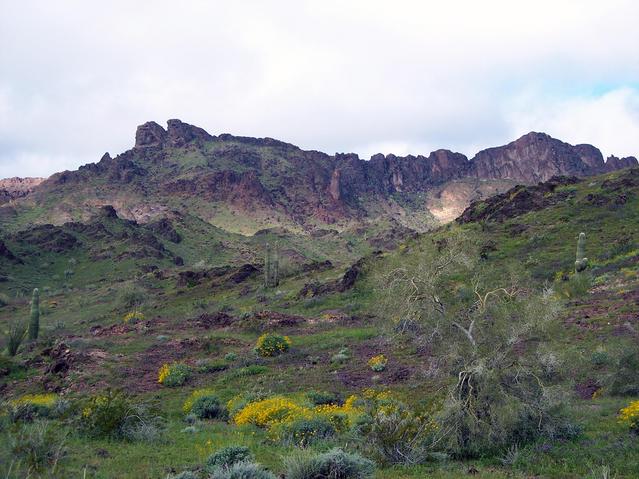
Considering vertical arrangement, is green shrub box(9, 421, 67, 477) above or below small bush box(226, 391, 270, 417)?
above

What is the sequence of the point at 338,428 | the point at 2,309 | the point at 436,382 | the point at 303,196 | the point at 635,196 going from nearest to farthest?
1. the point at 338,428
2. the point at 436,382
3. the point at 635,196
4. the point at 2,309
5. the point at 303,196

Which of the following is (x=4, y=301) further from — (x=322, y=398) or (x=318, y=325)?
(x=322, y=398)

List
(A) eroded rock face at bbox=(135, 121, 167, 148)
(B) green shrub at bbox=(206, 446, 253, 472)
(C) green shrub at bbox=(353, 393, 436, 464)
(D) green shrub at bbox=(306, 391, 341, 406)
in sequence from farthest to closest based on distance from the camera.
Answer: (A) eroded rock face at bbox=(135, 121, 167, 148) → (D) green shrub at bbox=(306, 391, 341, 406) → (C) green shrub at bbox=(353, 393, 436, 464) → (B) green shrub at bbox=(206, 446, 253, 472)

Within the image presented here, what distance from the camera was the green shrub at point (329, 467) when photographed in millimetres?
7789

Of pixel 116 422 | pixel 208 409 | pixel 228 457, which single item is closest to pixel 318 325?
pixel 208 409

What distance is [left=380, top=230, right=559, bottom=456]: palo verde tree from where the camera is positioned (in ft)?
32.9

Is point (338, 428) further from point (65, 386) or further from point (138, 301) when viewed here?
point (138, 301)

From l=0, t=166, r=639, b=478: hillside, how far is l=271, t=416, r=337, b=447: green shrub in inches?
15.3

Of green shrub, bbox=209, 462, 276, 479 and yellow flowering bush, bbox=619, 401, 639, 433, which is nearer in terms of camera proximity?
green shrub, bbox=209, 462, 276, 479

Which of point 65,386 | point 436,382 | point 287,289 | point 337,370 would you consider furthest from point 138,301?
point 436,382

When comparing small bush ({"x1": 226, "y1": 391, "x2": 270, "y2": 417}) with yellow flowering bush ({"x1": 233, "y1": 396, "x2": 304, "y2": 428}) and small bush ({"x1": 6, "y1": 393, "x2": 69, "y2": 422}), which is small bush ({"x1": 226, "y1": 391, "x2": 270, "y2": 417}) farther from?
small bush ({"x1": 6, "y1": 393, "x2": 69, "y2": 422})

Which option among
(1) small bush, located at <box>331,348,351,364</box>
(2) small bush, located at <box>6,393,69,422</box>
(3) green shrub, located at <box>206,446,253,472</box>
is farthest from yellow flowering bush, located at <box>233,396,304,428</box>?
(1) small bush, located at <box>331,348,351,364</box>

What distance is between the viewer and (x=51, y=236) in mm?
91250

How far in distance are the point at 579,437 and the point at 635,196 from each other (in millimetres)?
43355
